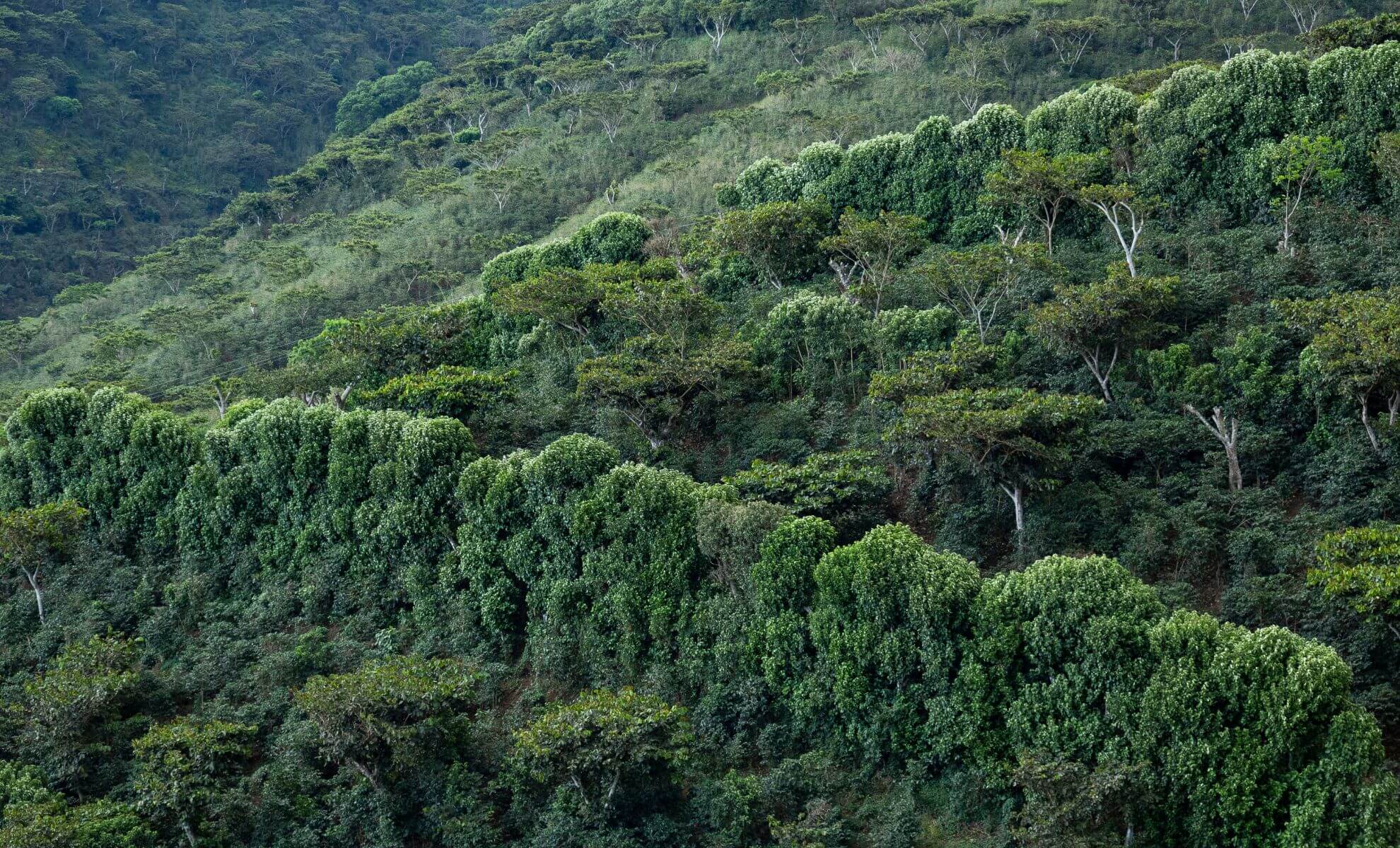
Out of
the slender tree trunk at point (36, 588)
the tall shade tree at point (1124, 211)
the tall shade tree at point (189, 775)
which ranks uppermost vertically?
the tall shade tree at point (1124, 211)

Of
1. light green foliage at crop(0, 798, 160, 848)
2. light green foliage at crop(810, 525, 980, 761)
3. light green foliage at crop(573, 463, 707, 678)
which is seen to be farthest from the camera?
light green foliage at crop(573, 463, 707, 678)

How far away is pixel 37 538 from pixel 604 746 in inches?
731

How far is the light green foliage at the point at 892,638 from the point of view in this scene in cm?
2244

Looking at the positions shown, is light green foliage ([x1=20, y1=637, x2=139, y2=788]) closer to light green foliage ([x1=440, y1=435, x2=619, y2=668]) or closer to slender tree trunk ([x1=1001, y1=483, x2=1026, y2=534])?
light green foliage ([x1=440, y1=435, x2=619, y2=668])

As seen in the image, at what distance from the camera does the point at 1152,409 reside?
2731cm

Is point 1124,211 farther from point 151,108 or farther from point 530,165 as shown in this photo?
point 151,108

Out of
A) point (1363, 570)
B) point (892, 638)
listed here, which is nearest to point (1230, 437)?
point (1363, 570)

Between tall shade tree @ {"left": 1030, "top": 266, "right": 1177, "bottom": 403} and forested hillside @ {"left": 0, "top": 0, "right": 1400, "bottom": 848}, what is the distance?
0.47 feet

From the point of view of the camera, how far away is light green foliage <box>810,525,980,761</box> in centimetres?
2244

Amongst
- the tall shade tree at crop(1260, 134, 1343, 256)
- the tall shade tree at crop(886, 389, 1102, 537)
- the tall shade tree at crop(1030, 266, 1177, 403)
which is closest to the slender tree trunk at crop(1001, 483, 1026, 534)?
the tall shade tree at crop(886, 389, 1102, 537)

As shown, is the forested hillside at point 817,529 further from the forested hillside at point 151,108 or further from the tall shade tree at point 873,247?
the forested hillside at point 151,108

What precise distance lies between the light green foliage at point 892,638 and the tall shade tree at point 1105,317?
740cm

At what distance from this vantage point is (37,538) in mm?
32031

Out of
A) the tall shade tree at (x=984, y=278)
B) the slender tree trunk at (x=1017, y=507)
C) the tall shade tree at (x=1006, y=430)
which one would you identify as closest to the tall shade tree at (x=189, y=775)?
the tall shade tree at (x=1006, y=430)
